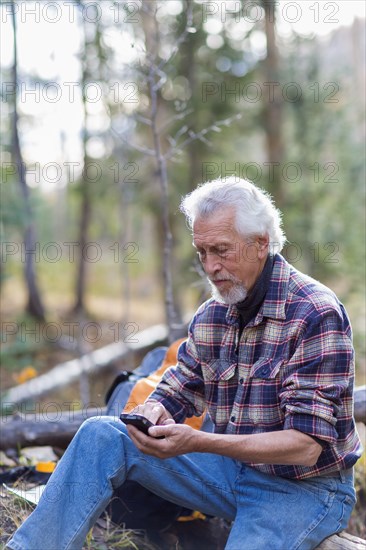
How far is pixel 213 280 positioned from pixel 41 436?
2079 millimetres

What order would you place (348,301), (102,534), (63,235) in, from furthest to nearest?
(63,235) → (348,301) → (102,534)

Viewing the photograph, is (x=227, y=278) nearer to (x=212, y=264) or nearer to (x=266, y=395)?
(x=212, y=264)

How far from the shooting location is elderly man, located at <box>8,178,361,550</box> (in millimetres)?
2236

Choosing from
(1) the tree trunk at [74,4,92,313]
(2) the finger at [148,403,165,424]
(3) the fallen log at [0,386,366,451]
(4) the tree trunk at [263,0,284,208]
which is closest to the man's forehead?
(2) the finger at [148,403,165,424]

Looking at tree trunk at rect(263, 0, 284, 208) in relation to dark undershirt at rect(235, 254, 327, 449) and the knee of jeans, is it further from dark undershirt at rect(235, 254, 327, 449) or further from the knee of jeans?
the knee of jeans

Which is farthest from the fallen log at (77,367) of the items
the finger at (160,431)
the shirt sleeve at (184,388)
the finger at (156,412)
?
the finger at (160,431)

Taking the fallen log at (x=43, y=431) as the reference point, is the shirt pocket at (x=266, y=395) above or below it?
above

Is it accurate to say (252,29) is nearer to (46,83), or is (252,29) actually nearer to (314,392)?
(46,83)

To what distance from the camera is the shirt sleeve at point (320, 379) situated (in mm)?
2193

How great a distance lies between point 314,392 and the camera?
221 cm

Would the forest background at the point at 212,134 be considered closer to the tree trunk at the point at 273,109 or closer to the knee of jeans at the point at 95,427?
the tree trunk at the point at 273,109

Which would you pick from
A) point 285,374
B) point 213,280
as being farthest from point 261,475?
point 213,280

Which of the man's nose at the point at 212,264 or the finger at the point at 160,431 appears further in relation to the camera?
the man's nose at the point at 212,264

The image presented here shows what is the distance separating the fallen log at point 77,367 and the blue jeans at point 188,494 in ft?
14.8
